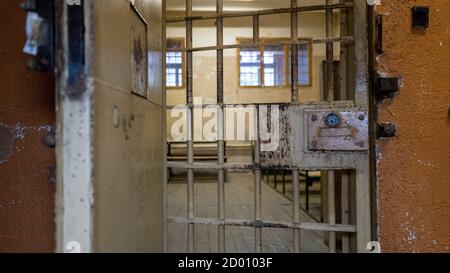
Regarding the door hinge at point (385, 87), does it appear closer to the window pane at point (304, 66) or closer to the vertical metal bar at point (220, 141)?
the vertical metal bar at point (220, 141)

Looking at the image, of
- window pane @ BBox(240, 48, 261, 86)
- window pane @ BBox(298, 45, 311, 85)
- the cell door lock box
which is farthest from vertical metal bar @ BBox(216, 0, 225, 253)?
window pane @ BBox(298, 45, 311, 85)

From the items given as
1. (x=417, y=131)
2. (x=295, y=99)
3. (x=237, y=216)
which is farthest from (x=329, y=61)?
(x=237, y=216)

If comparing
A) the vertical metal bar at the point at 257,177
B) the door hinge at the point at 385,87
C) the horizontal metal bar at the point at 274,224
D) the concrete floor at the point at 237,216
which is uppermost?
the door hinge at the point at 385,87

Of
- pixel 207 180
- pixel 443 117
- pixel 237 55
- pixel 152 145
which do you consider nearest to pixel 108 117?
pixel 152 145

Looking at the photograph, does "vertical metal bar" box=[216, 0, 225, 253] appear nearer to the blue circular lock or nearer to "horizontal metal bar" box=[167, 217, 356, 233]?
"horizontal metal bar" box=[167, 217, 356, 233]

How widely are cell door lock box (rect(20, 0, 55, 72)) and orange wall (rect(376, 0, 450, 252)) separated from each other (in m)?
1.13

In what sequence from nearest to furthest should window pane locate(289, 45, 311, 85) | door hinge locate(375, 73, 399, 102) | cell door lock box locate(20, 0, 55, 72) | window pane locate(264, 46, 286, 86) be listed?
cell door lock box locate(20, 0, 55, 72)
door hinge locate(375, 73, 399, 102)
window pane locate(264, 46, 286, 86)
window pane locate(289, 45, 311, 85)

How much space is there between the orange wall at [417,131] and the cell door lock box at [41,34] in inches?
44.6

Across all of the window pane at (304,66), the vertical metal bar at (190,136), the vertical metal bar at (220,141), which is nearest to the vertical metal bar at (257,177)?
the vertical metal bar at (220,141)

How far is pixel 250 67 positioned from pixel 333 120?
6.41 m

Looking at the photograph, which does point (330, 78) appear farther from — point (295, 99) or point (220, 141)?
point (220, 141)

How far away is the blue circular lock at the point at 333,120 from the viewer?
1305 mm

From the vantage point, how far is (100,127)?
765 mm

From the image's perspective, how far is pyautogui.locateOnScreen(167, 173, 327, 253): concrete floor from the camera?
230 cm
